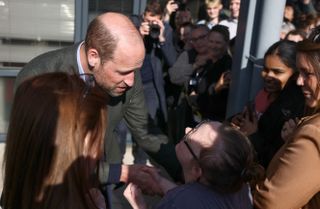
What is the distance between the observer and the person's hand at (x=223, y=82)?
3.49 meters

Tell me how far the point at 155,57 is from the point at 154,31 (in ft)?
1.06

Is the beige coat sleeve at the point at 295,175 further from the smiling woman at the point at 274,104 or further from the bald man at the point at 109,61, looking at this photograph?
the smiling woman at the point at 274,104

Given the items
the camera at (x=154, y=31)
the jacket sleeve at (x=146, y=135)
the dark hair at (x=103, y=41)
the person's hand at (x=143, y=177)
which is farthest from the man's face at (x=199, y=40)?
the person's hand at (x=143, y=177)

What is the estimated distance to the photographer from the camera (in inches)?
167

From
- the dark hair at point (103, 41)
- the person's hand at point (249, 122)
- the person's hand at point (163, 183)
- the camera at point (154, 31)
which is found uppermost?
the dark hair at point (103, 41)

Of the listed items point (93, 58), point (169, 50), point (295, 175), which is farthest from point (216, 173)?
point (169, 50)

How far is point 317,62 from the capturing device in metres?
1.81

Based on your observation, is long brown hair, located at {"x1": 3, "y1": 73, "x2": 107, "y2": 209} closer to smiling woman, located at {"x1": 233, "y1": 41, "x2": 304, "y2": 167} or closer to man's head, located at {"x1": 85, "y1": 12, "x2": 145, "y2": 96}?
man's head, located at {"x1": 85, "y1": 12, "x2": 145, "y2": 96}

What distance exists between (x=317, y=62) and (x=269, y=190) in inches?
21.3

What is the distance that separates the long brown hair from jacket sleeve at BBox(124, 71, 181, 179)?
117 centimetres

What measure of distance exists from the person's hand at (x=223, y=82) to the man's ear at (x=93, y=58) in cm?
158

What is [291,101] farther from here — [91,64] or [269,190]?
[91,64]

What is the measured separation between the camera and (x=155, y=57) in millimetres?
4391

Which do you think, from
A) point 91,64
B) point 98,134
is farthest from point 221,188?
point 91,64
